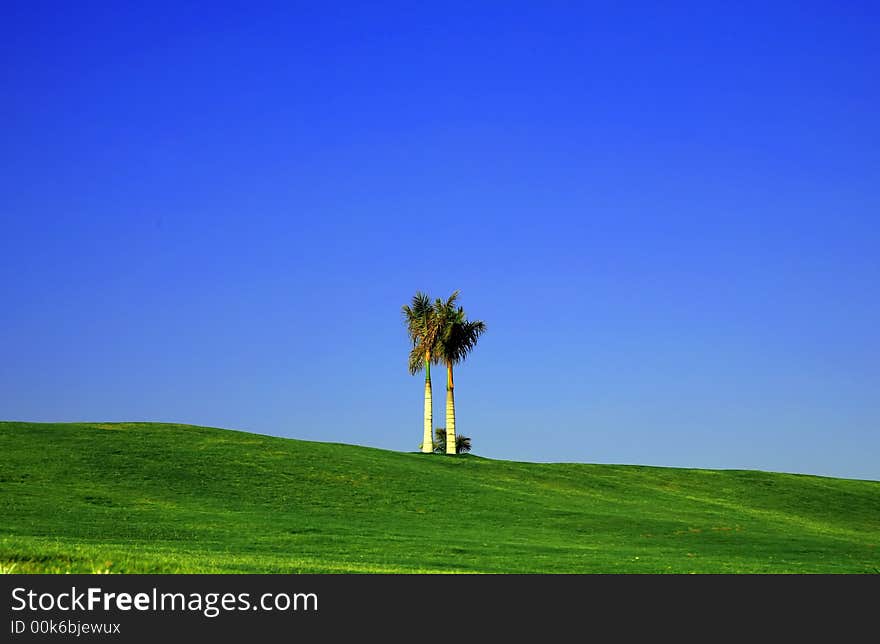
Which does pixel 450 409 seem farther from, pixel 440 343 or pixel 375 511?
pixel 375 511

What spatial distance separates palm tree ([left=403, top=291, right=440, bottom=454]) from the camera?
8512 cm

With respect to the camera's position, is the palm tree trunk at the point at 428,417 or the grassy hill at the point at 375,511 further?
the palm tree trunk at the point at 428,417

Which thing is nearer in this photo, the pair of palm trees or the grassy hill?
the grassy hill

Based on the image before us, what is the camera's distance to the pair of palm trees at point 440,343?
3346 inches

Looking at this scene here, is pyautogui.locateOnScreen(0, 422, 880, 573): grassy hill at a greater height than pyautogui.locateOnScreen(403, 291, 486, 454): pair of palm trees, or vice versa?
pyautogui.locateOnScreen(403, 291, 486, 454): pair of palm trees

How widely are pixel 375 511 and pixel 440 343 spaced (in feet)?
139

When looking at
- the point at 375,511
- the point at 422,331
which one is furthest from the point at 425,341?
the point at 375,511

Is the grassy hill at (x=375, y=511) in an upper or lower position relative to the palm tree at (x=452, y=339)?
lower

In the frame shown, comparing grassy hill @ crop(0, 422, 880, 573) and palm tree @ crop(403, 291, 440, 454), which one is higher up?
palm tree @ crop(403, 291, 440, 454)

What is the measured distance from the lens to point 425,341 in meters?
86.6

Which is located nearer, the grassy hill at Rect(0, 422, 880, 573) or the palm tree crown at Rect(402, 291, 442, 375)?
the grassy hill at Rect(0, 422, 880, 573)

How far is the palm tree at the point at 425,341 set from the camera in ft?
279

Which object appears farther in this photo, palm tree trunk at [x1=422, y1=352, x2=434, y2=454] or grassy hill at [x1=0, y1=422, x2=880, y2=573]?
palm tree trunk at [x1=422, y1=352, x2=434, y2=454]

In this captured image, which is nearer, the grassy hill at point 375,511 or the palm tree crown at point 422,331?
the grassy hill at point 375,511
